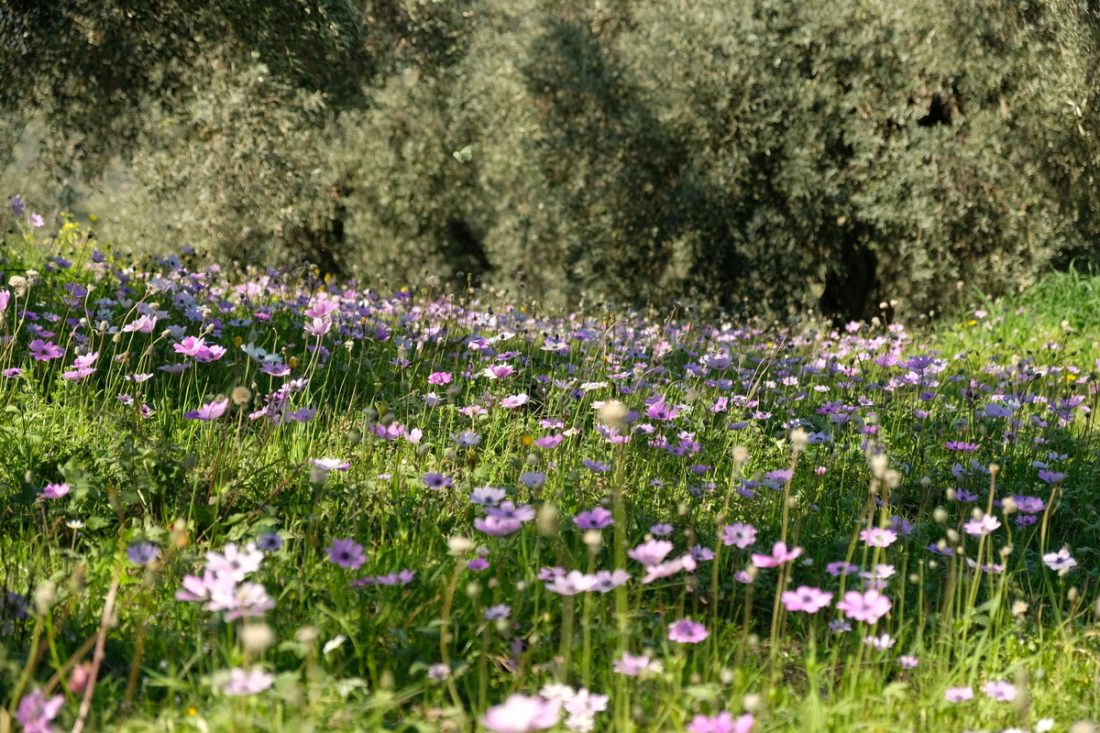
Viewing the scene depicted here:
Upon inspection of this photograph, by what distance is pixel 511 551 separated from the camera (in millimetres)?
2889

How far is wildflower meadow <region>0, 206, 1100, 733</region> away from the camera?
6.72 feet

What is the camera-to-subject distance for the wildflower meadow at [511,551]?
2049mm

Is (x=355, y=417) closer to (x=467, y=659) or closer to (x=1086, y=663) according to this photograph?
(x=467, y=659)

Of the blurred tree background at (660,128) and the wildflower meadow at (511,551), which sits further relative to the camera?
the blurred tree background at (660,128)

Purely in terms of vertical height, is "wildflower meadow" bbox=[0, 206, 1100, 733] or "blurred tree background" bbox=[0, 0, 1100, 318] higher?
"blurred tree background" bbox=[0, 0, 1100, 318]

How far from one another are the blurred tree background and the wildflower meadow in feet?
17.1

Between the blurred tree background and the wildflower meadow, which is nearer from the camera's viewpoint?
the wildflower meadow

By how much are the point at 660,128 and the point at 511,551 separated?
10.3 m

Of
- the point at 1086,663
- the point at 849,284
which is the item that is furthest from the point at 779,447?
the point at 849,284

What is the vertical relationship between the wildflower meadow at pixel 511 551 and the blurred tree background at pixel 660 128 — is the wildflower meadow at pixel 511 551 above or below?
below

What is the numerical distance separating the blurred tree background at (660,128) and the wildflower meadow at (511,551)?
5.22 m

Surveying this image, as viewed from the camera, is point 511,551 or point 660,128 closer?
point 511,551

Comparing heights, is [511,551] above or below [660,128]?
below

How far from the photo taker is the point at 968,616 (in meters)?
2.41
